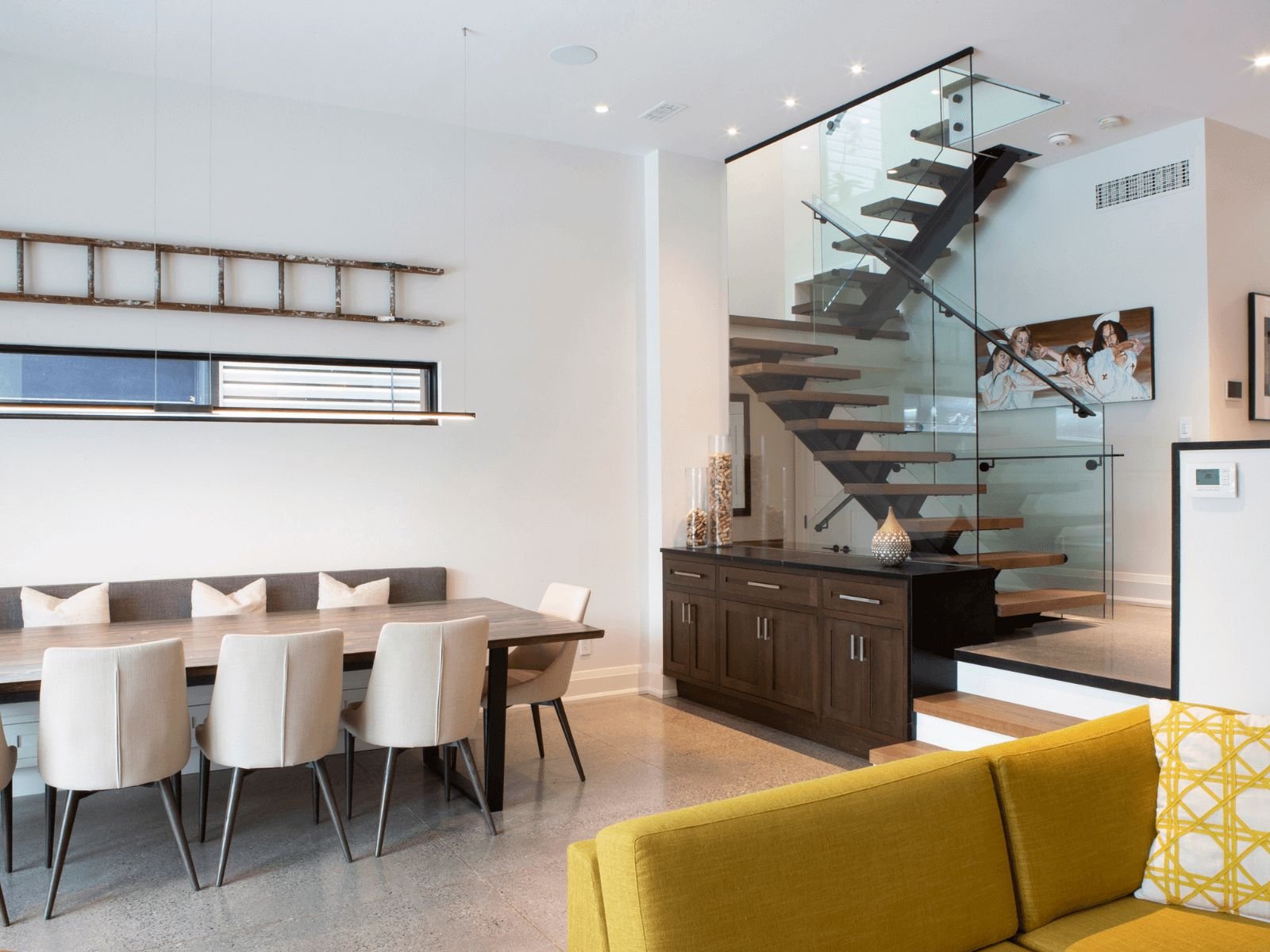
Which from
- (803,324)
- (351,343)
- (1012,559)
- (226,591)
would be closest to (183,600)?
(226,591)

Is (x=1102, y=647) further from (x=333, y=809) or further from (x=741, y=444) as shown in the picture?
(x=333, y=809)

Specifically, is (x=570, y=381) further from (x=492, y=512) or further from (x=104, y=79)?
(x=104, y=79)

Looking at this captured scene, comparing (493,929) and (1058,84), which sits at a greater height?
(1058,84)

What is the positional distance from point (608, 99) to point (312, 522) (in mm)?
2839

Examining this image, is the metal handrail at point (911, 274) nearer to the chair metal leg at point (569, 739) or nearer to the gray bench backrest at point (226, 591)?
the chair metal leg at point (569, 739)

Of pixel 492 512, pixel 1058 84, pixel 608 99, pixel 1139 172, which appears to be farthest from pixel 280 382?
pixel 1139 172

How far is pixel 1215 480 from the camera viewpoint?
3.05m

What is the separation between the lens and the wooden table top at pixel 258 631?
134 inches

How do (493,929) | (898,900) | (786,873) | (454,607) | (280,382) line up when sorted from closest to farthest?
1. (786,873)
2. (898,900)
3. (493,929)
4. (454,607)
5. (280,382)

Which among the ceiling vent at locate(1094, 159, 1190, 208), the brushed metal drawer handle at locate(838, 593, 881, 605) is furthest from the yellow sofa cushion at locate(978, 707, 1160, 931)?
the ceiling vent at locate(1094, 159, 1190, 208)

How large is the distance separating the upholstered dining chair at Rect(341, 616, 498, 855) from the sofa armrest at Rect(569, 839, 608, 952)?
71.4 inches

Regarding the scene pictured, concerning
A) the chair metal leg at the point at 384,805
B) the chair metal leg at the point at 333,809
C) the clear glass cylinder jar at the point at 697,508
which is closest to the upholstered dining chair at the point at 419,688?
the chair metal leg at the point at 384,805

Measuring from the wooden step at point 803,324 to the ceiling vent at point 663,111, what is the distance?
147cm

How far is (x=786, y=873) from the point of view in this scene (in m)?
1.80
